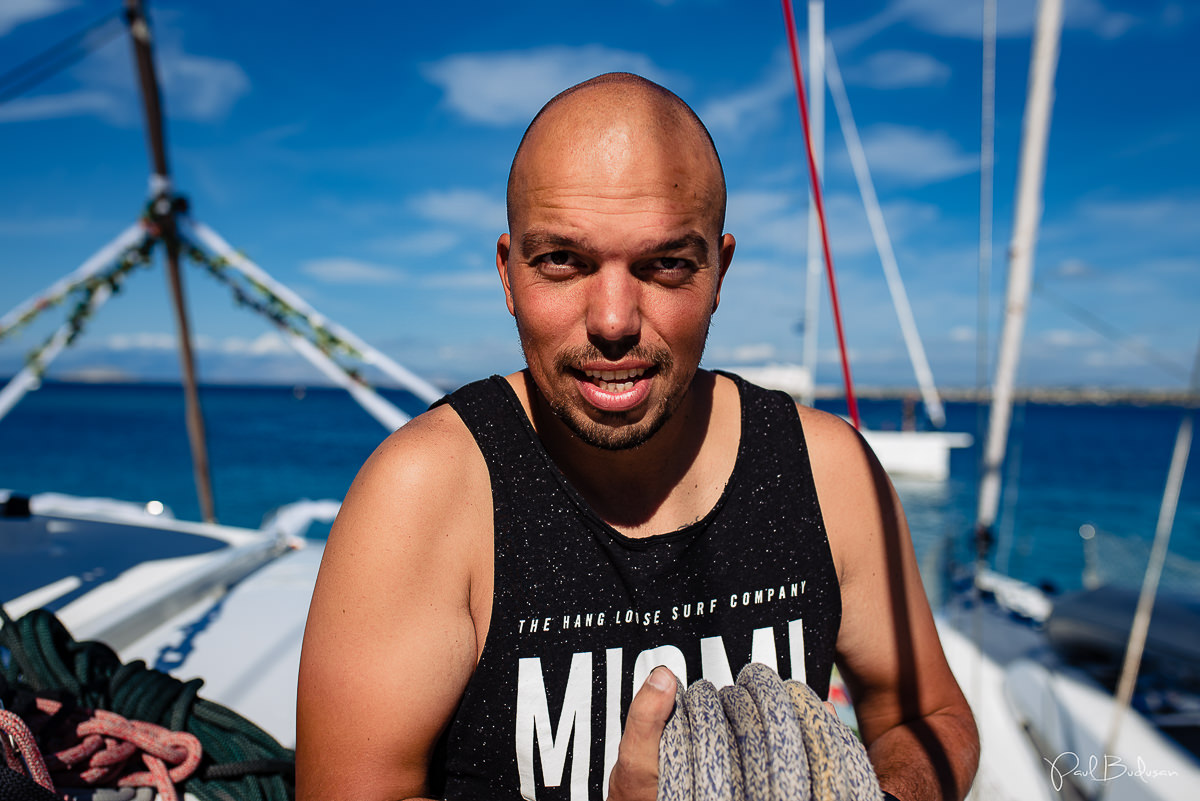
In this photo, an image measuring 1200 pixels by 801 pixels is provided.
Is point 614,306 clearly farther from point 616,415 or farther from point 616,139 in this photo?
point 616,139

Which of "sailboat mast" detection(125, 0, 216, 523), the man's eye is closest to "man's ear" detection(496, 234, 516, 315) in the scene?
the man's eye

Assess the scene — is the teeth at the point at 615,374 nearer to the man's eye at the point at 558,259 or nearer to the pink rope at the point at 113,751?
the man's eye at the point at 558,259

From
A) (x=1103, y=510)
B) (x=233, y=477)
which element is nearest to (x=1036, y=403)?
(x=1103, y=510)

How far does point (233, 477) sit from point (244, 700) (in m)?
39.1

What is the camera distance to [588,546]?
1.31 metres

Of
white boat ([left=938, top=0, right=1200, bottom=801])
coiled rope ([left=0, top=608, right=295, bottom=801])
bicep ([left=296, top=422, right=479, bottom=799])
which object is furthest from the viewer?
white boat ([left=938, top=0, right=1200, bottom=801])

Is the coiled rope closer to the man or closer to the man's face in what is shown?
the man

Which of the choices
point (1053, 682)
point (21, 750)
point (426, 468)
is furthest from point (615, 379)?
point (1053, 682)

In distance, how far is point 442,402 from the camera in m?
1.42

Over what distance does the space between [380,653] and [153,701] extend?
87 centimetres

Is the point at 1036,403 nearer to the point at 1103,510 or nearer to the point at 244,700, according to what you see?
the point at 1103,510

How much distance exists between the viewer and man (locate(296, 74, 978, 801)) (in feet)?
3.69

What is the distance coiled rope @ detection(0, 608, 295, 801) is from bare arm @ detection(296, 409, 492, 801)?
0.48 metres

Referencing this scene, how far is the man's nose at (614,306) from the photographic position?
3.84ft
